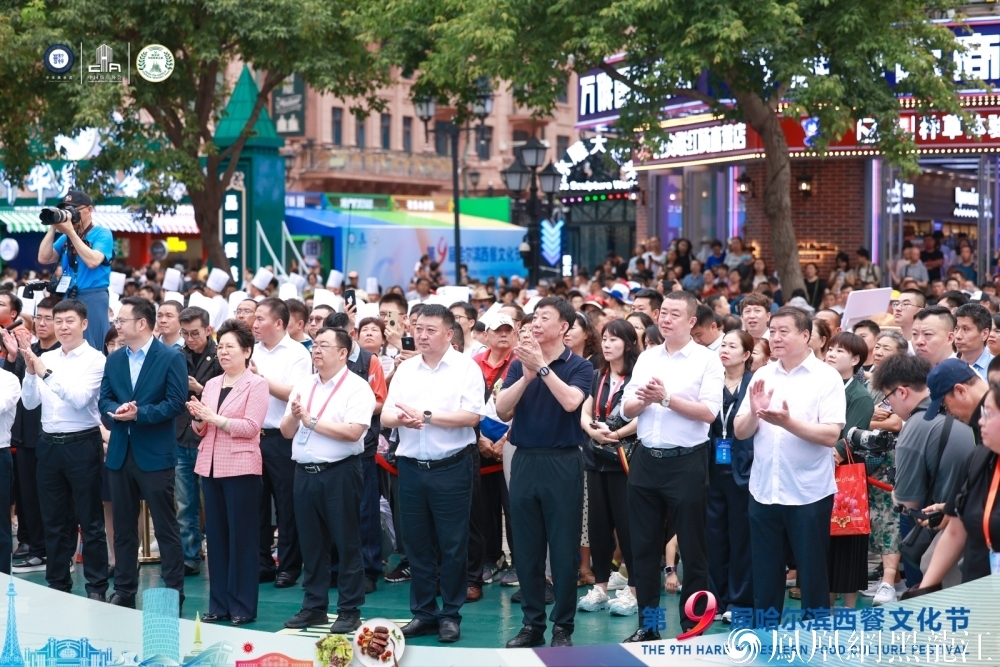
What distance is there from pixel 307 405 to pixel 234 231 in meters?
19.8

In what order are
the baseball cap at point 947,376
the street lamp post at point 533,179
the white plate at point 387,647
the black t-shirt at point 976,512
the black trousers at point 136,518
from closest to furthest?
the black t-shirt at point 976,512, the baseball cap at point 947,376, the white plate at point 387,647, the black trousers at point 136,518, the street lamp post at point 533,179

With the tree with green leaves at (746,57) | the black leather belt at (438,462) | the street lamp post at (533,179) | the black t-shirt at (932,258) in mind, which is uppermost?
the tree with green leaves at (746,57)

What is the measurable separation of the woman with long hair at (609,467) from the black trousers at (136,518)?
2.74 meters

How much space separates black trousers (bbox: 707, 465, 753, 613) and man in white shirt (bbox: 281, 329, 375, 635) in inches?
88.9

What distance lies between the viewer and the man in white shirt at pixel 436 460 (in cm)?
785

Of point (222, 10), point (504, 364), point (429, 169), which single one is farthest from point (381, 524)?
point (429, 169)

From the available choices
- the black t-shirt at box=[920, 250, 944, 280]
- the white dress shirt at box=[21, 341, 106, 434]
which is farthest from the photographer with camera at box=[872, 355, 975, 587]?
the black t-shirt at box=[920, 250, 944, 280]

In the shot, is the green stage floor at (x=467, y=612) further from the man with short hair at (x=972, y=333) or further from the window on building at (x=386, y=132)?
the window on building at (x=386, y=132)

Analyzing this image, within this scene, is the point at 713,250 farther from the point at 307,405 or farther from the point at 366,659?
the point at 366,659

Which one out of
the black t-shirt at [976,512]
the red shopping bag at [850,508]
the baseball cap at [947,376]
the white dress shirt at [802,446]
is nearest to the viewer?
the black t-shirt at [976,512]

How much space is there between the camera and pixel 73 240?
10.1m

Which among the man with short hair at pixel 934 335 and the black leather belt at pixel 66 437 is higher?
the man with short hair at pixel 934 335

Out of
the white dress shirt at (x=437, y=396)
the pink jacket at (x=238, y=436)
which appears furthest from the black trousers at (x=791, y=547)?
the pink jacket at (x=238, y=436)

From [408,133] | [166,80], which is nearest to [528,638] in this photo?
[166,80]
